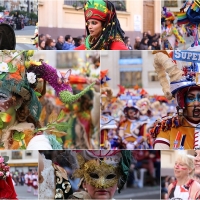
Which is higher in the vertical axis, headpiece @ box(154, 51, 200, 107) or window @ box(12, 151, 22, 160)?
headpiece @ box(154, 51, 200, 107)

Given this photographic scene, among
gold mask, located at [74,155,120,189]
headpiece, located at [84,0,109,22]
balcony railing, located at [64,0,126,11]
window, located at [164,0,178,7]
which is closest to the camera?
headpiece, located at [84,0,109,22]

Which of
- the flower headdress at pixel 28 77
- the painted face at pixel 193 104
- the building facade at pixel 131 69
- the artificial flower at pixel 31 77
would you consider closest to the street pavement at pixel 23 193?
the flower headdress at pixel 28 77

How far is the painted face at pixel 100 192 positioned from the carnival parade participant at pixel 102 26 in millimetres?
782

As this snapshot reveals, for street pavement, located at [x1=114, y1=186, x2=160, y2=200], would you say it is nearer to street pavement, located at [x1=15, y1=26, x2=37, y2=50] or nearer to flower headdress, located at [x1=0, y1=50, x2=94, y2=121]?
flower headdress, located at [x1=0, y1=50, x2=94, y2=121]

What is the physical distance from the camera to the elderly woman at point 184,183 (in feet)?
9.49

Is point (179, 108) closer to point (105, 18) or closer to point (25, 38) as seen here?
point (105, 18)

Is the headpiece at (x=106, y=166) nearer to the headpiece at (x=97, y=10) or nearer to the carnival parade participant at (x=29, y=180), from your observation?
the carnival parade participant at (x=29, y=180)

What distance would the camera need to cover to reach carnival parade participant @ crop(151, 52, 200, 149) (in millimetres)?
2834

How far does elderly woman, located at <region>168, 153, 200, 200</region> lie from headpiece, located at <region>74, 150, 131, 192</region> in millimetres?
271

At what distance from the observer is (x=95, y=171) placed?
2.92m

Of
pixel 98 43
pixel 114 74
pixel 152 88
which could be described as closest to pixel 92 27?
pixel 98 43

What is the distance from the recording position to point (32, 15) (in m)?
3.03

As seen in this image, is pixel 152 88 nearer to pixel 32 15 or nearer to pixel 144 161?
pixel 144 161

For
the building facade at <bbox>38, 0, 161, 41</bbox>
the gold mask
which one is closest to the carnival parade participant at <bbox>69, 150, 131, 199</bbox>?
the gold mask
